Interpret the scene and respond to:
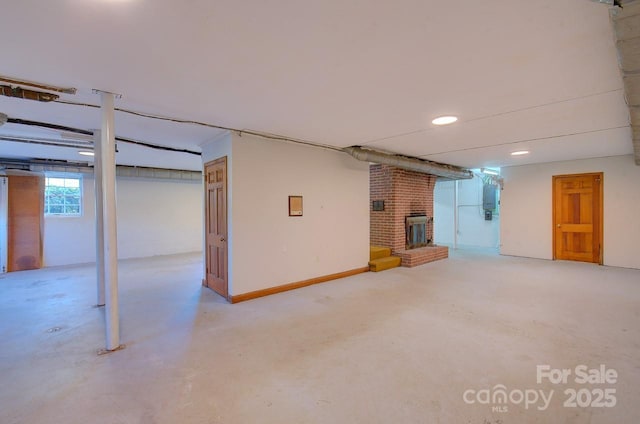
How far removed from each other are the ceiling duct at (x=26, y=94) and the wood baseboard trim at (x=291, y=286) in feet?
9.23

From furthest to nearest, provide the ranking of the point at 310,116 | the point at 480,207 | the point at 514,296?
1. the point at 480,207
2. the point at 514,296
3. the point at 310,116

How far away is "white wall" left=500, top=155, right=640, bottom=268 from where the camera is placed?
19.3 feet

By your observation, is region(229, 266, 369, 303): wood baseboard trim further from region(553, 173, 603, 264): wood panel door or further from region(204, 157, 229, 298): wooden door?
region(553, 173, 603, 264): wood panel door

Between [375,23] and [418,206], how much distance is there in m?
5.90

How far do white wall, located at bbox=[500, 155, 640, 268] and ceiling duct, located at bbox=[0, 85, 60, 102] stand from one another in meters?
8.75

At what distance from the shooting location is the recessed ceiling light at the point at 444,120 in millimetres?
3351

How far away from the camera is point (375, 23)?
5.39ft

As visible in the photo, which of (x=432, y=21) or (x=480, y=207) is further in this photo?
(x=480, y=207)

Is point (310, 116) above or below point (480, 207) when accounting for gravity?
above

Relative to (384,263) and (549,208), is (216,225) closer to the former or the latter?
(384,263)

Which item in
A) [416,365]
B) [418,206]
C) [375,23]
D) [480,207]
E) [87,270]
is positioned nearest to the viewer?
[375,23]

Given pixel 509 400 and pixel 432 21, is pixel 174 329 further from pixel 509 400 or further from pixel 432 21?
pixel 432 21

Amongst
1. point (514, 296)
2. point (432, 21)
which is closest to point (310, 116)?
point (432, 21)

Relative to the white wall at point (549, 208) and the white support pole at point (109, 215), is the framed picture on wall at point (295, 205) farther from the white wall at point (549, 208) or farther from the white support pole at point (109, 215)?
the white wall at point (549, 208)
